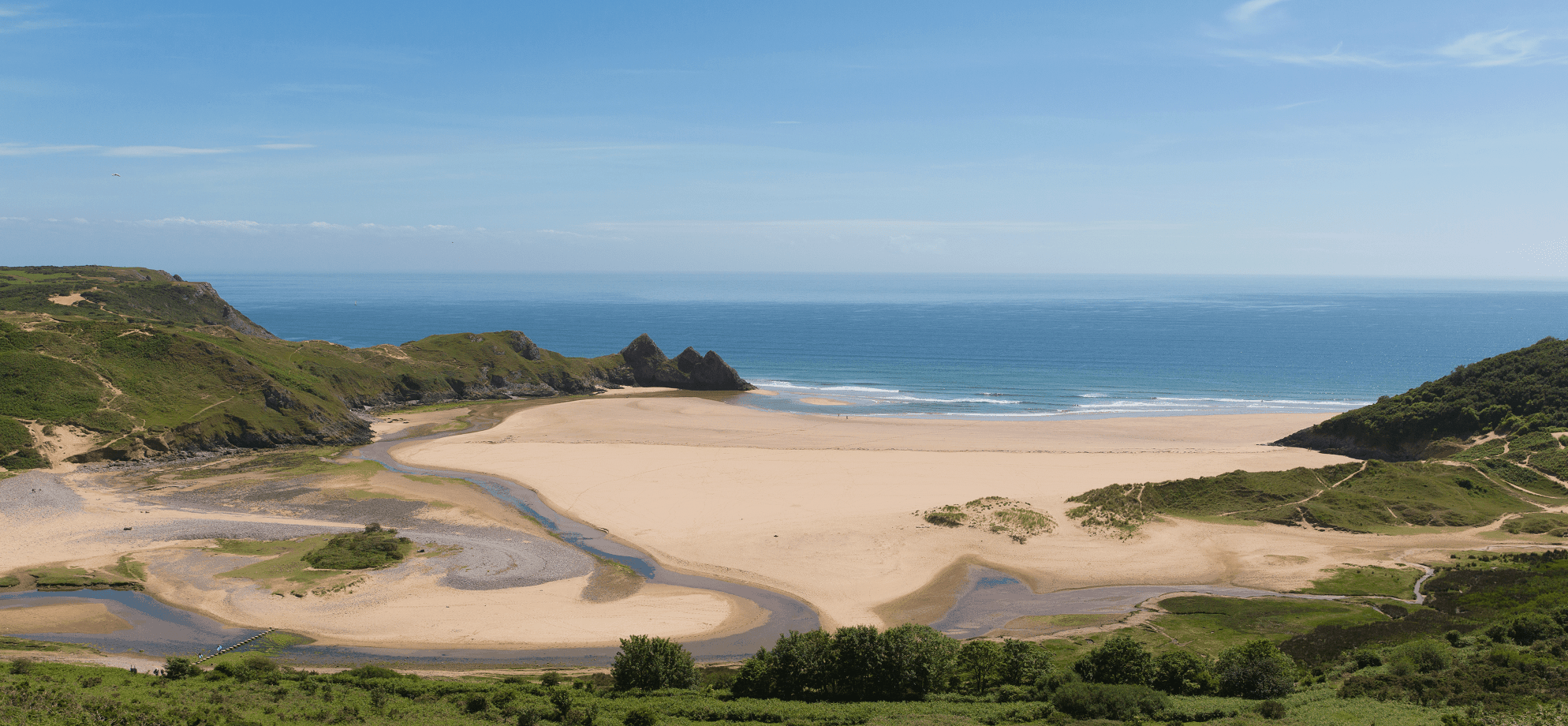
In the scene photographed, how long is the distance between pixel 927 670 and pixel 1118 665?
288 inches

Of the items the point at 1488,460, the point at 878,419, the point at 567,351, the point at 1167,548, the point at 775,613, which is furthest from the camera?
the point at 567,351

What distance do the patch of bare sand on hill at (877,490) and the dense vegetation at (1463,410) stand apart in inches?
195

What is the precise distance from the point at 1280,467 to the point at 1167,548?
24.2 metres

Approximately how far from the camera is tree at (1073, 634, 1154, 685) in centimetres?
3088

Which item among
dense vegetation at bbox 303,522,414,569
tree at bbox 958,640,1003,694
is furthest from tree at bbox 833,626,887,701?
dense vegetation at bbox 303,522,414,569

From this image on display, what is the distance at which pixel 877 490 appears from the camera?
63906 millimetres

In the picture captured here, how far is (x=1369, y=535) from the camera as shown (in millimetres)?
50969

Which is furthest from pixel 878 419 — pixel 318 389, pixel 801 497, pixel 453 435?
Result: pixel 318 389

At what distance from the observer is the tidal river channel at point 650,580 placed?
3678cm

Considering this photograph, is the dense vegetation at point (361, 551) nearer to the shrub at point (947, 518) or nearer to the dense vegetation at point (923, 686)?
the dense vegetation at point (923, 686)

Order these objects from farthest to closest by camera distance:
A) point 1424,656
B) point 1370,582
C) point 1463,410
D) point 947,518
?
point 1463,410, point 947,518, point 1370,582, point 1424,656

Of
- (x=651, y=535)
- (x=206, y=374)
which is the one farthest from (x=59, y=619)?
(x=206, y=374)

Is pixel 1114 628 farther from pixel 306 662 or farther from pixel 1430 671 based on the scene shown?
pixel 306 662

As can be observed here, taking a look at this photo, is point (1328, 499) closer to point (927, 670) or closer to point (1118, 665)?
point (1118, 665)
